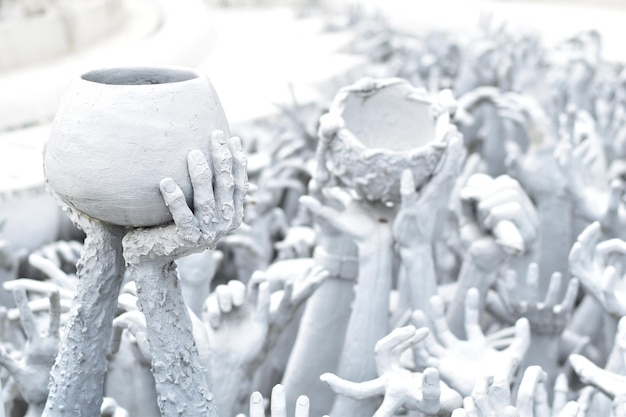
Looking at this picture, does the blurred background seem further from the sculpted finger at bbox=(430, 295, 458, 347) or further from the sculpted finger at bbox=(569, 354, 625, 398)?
the sculpted finger at bbox=(569, 354, 625, 398)

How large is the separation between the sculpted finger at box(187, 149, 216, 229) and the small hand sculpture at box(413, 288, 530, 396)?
57 centimetres

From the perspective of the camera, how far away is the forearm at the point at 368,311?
4.92 ft

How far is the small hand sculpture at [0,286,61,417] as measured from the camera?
1.31 meters

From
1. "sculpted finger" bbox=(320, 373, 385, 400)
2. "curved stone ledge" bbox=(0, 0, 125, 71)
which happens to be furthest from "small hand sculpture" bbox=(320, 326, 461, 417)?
"curved stone ledge" bbox=(0, 0, 125, 71)

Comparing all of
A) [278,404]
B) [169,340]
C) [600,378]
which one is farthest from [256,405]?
[600,378]

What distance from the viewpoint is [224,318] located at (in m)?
1.37

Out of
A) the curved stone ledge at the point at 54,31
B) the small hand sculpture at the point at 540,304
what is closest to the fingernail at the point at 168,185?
the small hand sculpture at the point at 540,304

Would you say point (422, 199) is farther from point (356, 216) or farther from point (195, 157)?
point (195, 157)

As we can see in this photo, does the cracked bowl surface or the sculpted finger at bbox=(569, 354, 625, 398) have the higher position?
the cracked bowl surface

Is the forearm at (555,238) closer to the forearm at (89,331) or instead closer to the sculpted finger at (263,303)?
the sculpted finger at (263,303)

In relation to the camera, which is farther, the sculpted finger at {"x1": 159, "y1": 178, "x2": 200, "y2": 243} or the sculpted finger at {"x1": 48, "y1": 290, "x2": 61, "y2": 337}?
the sculpted finger at {"x1": 48, "y1": 290, "x2": 61, "y2": 337}

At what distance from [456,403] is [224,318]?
39 cm

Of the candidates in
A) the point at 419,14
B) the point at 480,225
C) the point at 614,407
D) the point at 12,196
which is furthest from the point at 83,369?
the point at 419,14

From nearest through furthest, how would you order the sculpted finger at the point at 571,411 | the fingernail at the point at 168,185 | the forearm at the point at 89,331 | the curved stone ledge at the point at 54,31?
the fingernail at the point at 168,185 < the forearm at the point at 89,331 < the sculpted finger at the point at 571,411 < the curved stone ledge at the point at 54,31
